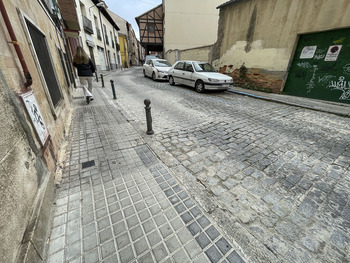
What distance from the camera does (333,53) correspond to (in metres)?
6.12

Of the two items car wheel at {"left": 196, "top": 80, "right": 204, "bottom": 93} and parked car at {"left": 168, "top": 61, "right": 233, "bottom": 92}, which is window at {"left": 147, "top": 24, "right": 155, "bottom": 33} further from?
car wheel at {"left": 196, "top": 80, "right": 204, "bottom": 93}

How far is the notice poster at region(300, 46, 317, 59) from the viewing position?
661 cm

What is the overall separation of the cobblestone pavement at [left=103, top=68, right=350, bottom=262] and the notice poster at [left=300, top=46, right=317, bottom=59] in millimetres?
3442

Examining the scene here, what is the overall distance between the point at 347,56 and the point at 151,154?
8.36m

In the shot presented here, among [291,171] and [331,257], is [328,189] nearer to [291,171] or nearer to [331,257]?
[291,171]

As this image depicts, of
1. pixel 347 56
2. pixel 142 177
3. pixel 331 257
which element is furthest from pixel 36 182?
pixel 347 56

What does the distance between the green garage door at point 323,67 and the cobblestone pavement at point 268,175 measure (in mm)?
2239

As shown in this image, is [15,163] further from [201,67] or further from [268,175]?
[201,67]

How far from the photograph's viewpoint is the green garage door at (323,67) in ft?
19.4

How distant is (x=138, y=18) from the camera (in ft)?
80.7

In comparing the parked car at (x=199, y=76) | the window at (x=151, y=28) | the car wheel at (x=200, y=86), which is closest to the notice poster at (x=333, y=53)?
the parked car at (x=199, y=76)

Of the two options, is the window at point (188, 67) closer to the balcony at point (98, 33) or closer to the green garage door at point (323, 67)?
the green garage door at point (323, 67)

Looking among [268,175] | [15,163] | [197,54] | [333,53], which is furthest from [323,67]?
[15,163]

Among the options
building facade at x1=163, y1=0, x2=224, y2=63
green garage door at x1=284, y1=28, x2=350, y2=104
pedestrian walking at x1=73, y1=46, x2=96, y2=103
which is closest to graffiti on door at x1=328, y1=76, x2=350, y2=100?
green garage door at x1=284, y1=28, x2=350, y2=104
